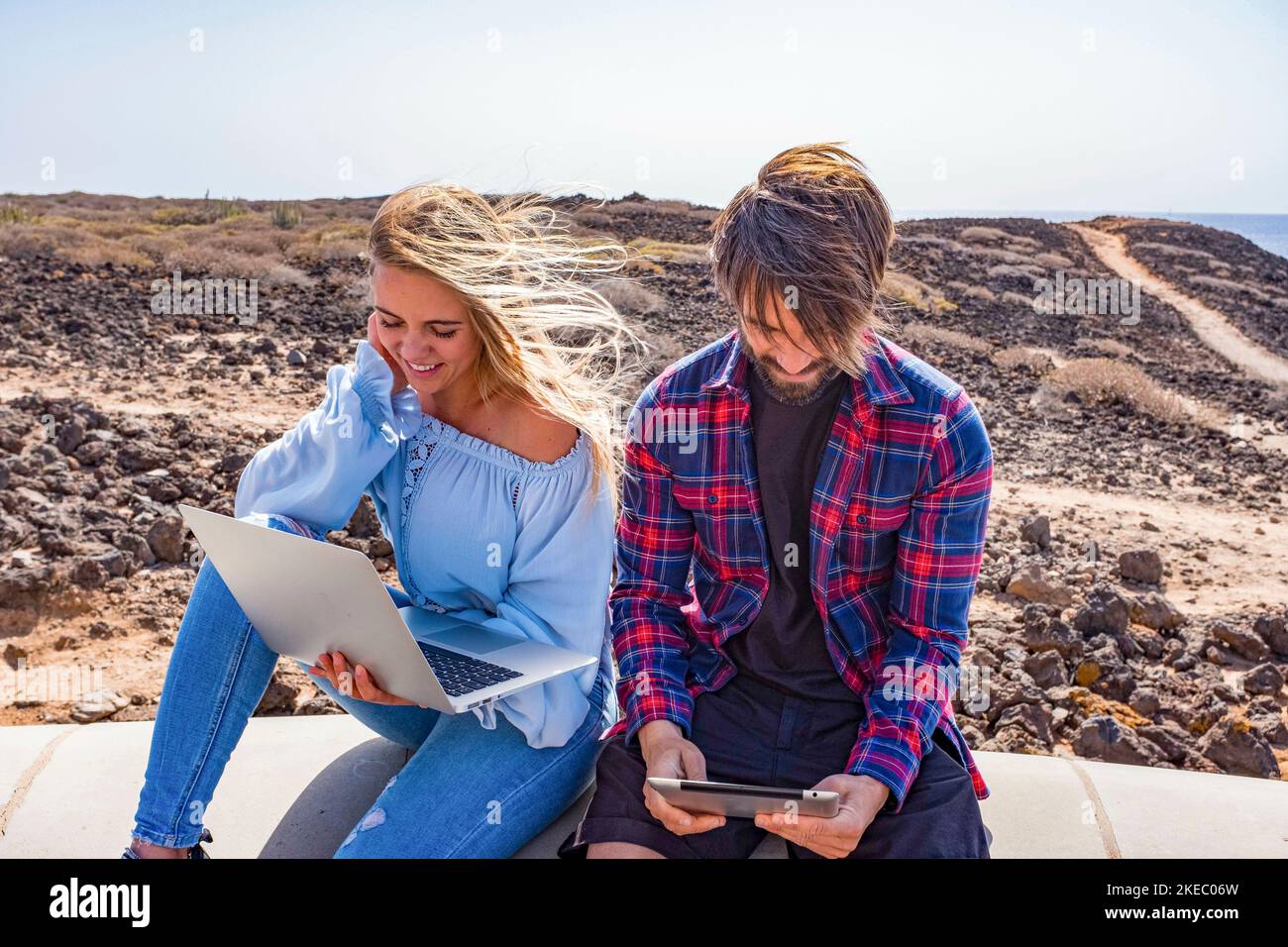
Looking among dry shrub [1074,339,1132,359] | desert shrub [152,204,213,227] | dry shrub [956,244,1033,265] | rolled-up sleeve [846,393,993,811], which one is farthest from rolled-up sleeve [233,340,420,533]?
desert shrub [152,204,213,227]

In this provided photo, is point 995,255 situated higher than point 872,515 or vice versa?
point 995,255

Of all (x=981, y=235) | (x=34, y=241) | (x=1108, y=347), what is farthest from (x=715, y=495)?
(x=981, y=235)

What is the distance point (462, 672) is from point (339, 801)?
69 centimetres

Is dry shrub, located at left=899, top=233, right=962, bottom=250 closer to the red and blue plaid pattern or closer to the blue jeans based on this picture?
the red and blue plaid pattern

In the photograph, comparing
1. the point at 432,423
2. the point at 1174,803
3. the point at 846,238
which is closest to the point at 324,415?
the point at 432,423

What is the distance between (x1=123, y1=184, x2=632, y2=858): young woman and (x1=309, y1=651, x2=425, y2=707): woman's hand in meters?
0.01

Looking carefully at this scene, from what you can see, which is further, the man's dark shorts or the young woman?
the young woman

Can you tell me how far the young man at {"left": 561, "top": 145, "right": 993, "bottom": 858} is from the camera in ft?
6.14

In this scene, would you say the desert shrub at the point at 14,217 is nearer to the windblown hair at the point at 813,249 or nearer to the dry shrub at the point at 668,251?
the dry shrub at the point at 668,251

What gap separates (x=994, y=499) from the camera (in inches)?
253

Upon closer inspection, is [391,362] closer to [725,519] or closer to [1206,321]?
[725,519]

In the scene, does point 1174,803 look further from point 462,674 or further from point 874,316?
point 462,674

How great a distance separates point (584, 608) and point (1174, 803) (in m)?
1.42

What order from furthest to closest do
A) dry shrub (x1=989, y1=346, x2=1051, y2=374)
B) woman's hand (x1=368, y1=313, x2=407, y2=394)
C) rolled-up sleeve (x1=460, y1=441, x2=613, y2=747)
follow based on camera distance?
dry shrub (x1=989, y1=346, x2=1051, y2=374), woman's hand (x1=368, y1=313, x2=407, y2=394), rolled-up sleeve (x1=460, y1=441, x2=613, y2=747)
